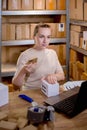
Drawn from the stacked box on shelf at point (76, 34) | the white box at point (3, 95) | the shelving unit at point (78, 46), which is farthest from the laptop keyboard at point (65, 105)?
the stacked box on shelf at point (76, 34)

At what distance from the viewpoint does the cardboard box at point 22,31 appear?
11.2 feet

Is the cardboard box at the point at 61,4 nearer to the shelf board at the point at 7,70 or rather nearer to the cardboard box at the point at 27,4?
the cardboard box at the point at 27,4

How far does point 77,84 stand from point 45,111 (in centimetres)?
74

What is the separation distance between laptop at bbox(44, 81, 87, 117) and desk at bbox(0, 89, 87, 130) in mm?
33

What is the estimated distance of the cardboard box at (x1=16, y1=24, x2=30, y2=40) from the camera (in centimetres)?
341

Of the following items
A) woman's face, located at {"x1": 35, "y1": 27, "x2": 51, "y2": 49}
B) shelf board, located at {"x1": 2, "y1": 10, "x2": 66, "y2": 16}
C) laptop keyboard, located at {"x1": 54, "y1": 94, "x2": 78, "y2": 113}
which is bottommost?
laptop keyboard, located at {"x1": 54, "y1": 94, "x2": 78, "y2": 113}

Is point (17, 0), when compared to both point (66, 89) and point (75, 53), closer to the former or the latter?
point (75, 53)

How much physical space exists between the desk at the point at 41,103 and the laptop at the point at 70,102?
3 centimetres

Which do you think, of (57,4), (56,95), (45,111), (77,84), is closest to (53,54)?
(77,84)

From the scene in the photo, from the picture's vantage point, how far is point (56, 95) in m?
1.72

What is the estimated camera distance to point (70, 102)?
154cm

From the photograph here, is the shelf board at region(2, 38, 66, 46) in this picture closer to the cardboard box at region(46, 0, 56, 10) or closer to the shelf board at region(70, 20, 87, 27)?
the shelf board at region(70, 20, 87, 27)

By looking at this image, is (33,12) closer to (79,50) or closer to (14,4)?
(14,4)

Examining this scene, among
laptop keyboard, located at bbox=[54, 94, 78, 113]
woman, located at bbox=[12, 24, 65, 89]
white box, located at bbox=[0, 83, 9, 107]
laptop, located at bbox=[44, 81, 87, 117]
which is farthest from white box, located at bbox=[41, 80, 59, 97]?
woman, located at bbox=[12, 24, 65, 89]
